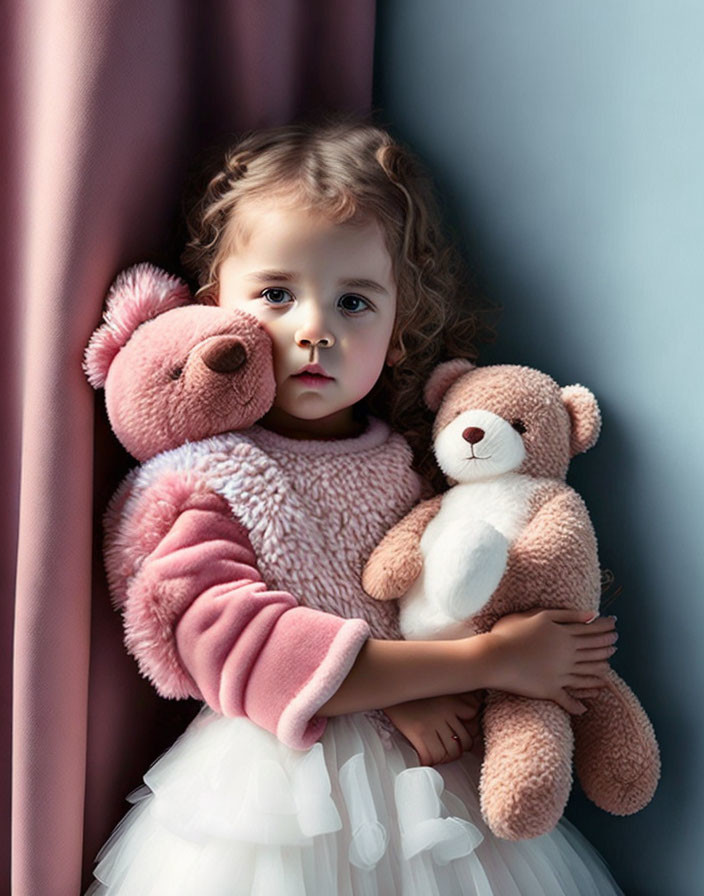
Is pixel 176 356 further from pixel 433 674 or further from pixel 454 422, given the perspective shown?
pixel 433 674

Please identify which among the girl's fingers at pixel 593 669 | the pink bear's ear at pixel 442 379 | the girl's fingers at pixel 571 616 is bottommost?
the girl's fingers at pixel 593 669

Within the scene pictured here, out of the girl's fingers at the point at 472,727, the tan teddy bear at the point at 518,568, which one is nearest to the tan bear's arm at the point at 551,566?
the tan teddy bear at the point at 518,568

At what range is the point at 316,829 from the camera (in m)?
1.00

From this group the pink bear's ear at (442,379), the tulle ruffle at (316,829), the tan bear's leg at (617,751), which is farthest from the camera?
the pink bear's ear at (442,379)

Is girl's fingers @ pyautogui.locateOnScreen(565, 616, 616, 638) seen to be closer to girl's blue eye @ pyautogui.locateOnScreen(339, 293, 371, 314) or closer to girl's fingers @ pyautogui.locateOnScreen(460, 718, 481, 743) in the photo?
girl's fingers @ pyautogui.locateOnScreen(460, 718, 481, 743)

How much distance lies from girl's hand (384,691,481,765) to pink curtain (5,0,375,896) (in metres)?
0.31

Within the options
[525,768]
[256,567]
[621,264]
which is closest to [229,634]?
[256,567]

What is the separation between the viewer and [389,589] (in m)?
1.09

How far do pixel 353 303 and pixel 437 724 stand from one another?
0.45m

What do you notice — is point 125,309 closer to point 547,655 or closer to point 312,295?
point 312,295

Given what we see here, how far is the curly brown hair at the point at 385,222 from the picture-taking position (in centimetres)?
118

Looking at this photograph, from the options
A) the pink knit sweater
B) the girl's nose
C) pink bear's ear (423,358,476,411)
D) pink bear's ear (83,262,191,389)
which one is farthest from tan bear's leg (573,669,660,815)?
pink bear's ear (83,262,191,389)

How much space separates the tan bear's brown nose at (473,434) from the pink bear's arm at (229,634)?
22 centimetres

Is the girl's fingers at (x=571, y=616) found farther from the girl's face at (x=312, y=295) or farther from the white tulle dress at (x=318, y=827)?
the girl's face at (x=312, y=295)
